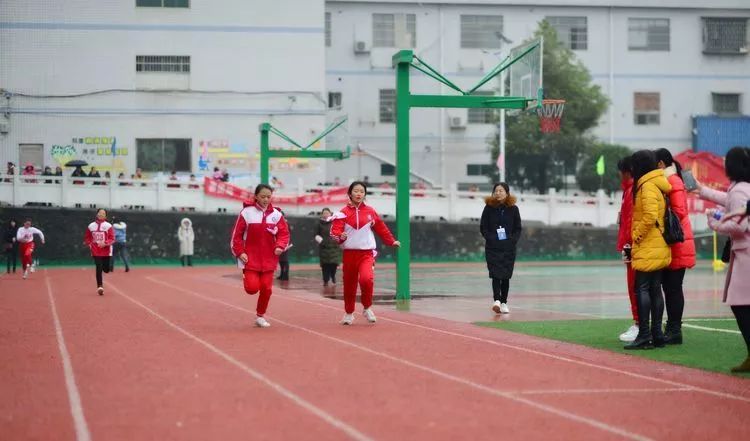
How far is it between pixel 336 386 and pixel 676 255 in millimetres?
4749

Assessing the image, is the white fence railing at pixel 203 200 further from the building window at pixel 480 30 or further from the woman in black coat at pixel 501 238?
the woman in black coat at pixel 501 238

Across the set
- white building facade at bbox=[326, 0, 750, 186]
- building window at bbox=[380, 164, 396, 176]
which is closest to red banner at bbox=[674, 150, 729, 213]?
white building facade at bbox=[326, 0, 750, 186]

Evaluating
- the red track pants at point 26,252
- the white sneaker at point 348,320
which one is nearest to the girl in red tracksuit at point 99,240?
the white sneaker at point 348,320

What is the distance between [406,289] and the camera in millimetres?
22672

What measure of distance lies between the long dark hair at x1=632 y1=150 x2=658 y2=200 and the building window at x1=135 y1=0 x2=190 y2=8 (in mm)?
37296

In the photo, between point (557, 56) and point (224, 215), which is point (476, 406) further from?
point (557, 56)

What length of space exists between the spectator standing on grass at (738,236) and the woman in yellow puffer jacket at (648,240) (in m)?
1.56

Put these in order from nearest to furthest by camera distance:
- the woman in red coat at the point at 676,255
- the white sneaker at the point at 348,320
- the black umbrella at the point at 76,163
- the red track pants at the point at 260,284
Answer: the woman in red coat at the point at 676,255 < the red track pants at the point at 260,284 < the white sneaker at the point at 348,320 < the black umbrella at the point at 76,163

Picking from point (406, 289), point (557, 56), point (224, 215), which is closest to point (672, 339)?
point (406, 289)

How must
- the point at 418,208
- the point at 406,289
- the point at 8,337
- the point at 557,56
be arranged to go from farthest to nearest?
the point at 557,56 < the point at 418,208 < the point at 406,289 < the point at 8,337

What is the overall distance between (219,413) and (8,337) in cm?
708

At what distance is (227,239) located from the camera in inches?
1740

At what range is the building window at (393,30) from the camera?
5775cm

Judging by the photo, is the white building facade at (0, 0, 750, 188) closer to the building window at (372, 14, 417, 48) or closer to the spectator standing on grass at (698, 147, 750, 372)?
the building window at (372, 14, 417, 48)
